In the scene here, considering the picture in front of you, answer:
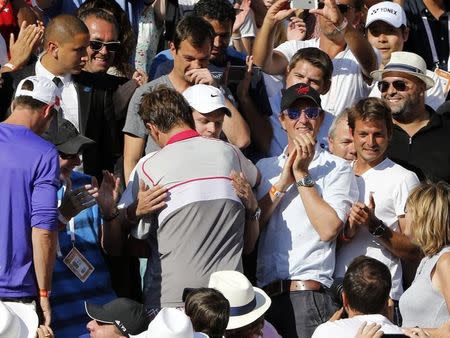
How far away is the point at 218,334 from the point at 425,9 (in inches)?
232

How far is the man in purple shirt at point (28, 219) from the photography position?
725cm

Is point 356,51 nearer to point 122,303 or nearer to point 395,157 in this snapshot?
point 395,157

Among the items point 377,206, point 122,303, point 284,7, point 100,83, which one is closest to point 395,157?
point 377,206

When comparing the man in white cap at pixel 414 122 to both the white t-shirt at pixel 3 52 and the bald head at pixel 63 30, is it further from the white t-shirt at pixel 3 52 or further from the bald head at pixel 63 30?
the white t-shirt at pixel 3 52

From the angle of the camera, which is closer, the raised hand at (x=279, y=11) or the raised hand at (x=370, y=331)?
the raised hand at (x=370, y=331)

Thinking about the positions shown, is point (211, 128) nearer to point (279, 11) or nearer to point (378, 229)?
point (378, 229)

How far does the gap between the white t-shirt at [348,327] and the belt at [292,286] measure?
119 centimetres

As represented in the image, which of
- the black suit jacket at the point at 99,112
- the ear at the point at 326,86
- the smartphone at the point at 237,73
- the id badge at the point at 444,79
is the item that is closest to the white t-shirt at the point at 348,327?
the ear at the point at 326,86

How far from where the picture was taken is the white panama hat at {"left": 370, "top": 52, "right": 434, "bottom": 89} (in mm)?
9430

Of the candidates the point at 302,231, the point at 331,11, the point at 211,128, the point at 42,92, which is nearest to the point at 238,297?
the point at 302,231

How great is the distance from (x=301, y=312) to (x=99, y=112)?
2.32 meters

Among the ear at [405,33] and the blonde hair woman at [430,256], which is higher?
the ear at [405,33]

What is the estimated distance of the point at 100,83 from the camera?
9328 millimetres

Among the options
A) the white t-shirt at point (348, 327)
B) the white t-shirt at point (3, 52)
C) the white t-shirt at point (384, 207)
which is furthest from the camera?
the white t-shirt at point (3, 52)
